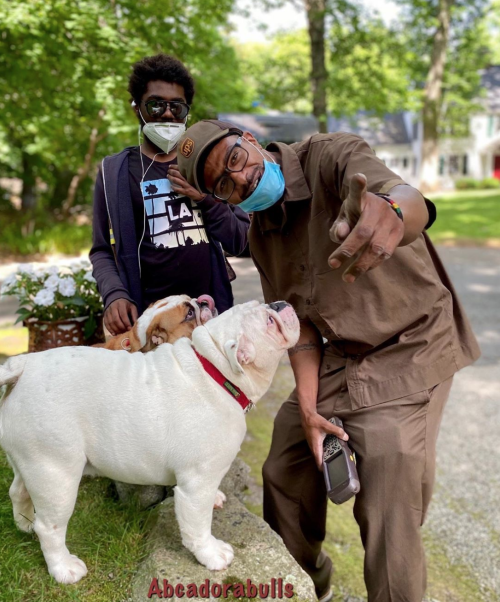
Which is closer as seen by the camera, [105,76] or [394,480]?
[394,480]

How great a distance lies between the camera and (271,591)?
258 cm

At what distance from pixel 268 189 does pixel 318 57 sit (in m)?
16.2

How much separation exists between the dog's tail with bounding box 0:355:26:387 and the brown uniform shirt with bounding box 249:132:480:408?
134 centimetres

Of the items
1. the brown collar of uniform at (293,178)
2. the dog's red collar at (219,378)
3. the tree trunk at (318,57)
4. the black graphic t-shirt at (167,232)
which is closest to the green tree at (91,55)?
the tree trunk at (318,57)

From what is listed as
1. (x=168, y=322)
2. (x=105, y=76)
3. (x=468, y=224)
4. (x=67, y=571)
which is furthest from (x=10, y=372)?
(x=468, y=224)

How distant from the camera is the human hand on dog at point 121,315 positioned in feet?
10.2

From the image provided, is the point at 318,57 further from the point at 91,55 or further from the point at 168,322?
the point at 168,322

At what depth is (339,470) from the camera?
2727 mm

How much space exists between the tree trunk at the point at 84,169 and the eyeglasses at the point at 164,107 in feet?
31.8

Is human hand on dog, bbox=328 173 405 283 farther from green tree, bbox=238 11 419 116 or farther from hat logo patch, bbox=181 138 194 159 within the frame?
green tree, bbox=238 11 419 116

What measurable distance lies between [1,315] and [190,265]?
21.9 ft

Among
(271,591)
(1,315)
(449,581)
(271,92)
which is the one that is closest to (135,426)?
(271,591)

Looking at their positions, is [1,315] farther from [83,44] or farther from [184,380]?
[184,380]

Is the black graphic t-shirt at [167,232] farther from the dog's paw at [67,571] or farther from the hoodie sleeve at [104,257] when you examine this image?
the dog's paw at [67,571]
